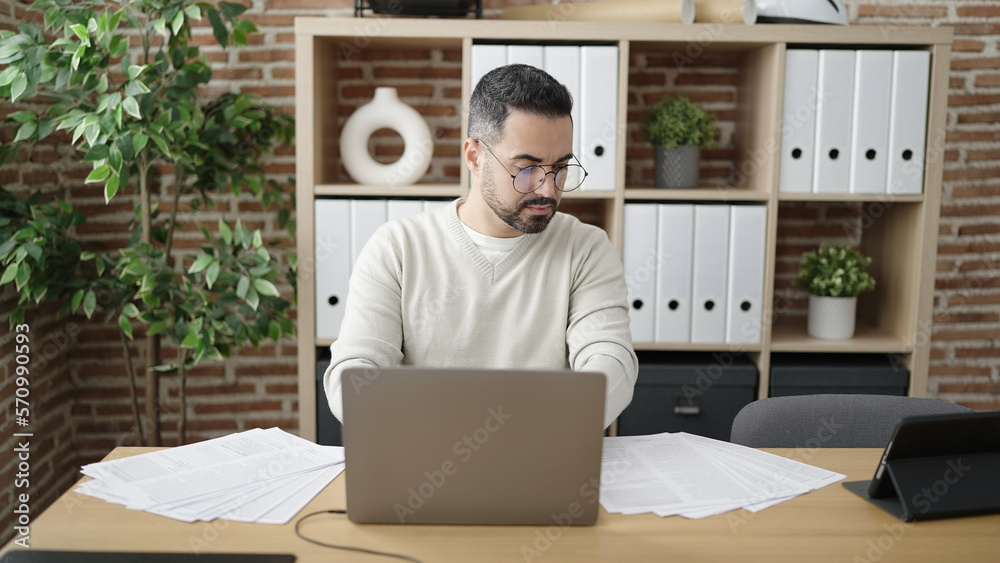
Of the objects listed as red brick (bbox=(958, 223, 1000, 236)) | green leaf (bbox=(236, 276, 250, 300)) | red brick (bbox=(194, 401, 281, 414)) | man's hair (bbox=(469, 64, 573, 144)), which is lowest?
red brick (bbox=(194, 401, 281, 414))

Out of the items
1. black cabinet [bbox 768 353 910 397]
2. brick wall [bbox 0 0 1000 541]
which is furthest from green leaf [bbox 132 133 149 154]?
black cabinet [bbox 768 353 910 397]

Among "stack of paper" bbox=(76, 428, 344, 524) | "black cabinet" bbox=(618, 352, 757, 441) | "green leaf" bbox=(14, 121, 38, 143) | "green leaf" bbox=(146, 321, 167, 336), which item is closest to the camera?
"stack of paper" bbox=(76, 428, 344, 524)

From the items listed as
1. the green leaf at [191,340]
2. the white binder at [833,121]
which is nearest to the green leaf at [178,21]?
the green leaf at [191,340]

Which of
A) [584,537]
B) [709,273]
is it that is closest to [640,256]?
[709,273]

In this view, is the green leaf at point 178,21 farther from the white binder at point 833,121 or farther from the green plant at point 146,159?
the white binder at point 833,121

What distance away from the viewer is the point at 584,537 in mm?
1068

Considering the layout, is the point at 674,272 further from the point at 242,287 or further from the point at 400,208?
the point at 242,287

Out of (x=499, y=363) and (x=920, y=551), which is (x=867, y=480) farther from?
(x=499, y=363)

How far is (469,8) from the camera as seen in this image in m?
2.50

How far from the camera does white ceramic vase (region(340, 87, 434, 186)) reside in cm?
248

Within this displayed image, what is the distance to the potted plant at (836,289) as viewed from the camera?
2553 millimetres

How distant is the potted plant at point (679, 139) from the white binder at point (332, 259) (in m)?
0.99

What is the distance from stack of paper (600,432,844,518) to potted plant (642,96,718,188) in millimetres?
1300

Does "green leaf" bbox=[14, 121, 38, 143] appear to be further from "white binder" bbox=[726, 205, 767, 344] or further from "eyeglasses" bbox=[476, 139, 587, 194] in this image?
"white binder" bbox=[726, 205, 767, 344]
